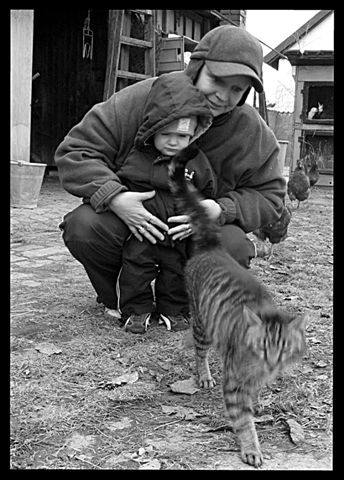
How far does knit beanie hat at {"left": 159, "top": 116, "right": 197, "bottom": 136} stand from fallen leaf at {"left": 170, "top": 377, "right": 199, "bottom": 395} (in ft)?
3.85

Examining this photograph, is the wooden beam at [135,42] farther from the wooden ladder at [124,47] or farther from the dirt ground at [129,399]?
the dirt ground at [129,399]

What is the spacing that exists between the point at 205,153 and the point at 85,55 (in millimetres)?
7688

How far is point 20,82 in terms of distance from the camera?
7.13 metres

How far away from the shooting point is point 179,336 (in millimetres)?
3291

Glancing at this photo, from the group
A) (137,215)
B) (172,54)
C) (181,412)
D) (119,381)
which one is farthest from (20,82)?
(181,412)

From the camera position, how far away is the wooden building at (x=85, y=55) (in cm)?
895

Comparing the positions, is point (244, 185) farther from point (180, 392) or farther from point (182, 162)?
point (180, 392)

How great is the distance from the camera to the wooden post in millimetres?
7070

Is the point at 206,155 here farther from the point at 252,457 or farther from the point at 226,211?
the point at 252,457

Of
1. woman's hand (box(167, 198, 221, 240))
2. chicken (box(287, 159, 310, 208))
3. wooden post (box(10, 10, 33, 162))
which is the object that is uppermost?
wooden post (box(10, 10, 33, 162))

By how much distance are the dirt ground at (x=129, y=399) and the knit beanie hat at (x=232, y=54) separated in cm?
140

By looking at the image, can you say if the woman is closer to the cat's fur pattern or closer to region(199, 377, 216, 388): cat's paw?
the cat's fur pattern

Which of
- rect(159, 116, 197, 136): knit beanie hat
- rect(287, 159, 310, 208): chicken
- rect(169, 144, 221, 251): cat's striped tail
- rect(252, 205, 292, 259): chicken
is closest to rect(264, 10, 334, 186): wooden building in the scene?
rect(287, 159, 310, 208): chicken

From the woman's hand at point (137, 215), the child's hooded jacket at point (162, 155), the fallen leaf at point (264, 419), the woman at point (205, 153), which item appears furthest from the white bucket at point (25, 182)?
the fallen leaf at point (264, 419)
